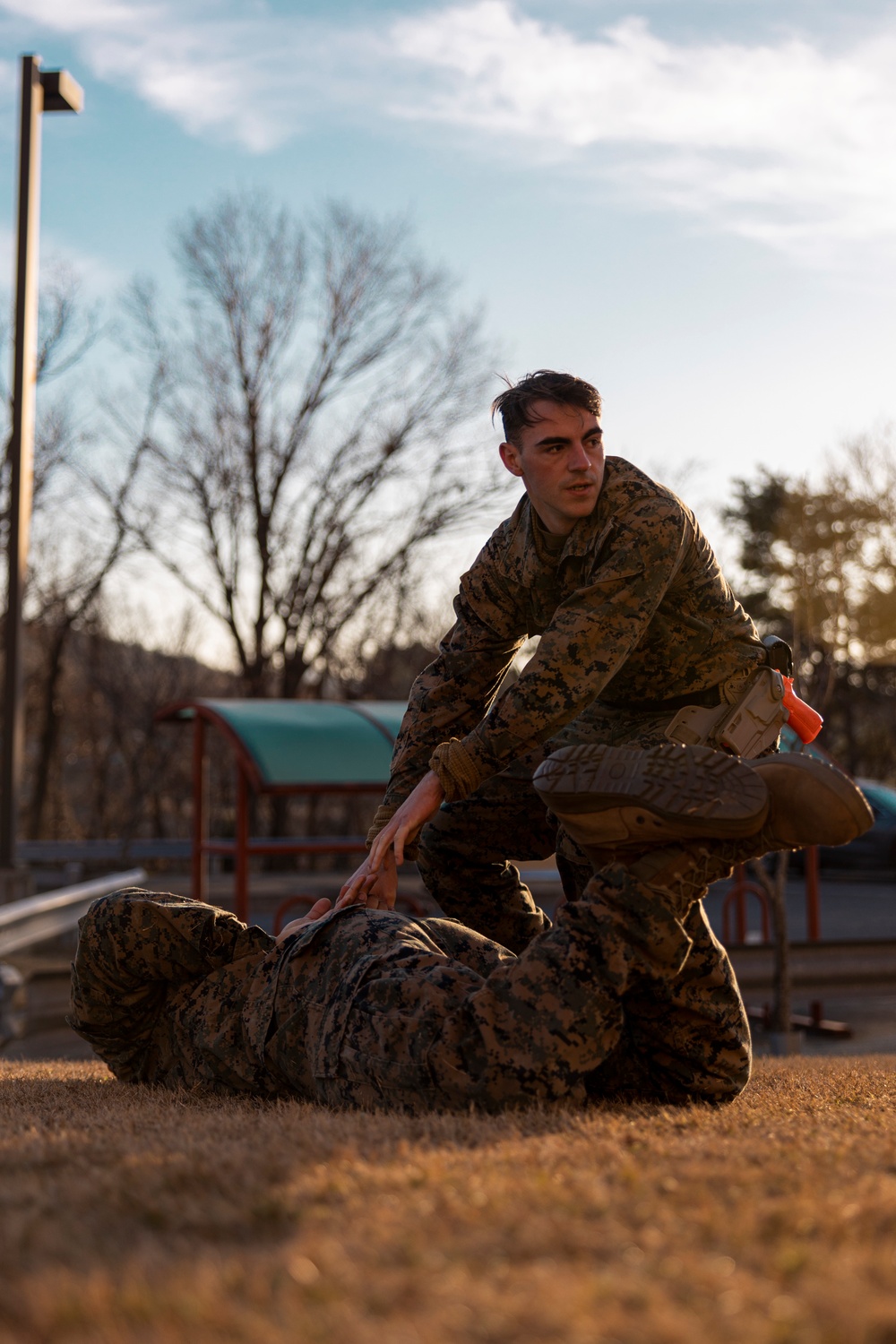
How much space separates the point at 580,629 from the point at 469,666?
0.76 meters

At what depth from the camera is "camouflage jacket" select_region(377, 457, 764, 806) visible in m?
3.38

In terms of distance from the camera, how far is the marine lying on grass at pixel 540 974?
8.46 feet

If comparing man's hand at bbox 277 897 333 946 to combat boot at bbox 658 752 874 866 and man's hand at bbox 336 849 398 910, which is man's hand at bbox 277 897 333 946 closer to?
man's hand at bbox 336 849 398 910

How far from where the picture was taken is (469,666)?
13.4 ft

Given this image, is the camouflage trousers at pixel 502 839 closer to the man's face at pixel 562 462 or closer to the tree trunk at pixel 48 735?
the man's face at pixel 562 462

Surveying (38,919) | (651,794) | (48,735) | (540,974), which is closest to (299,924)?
(540,974)

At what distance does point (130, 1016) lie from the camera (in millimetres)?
3465

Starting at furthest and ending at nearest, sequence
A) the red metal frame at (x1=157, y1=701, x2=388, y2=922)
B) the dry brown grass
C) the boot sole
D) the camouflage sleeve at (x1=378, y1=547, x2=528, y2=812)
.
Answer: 1. the red metal frame at (x1=157, y1=701, x2=388, y2=922)
2. the camouflage sleeve at (x1=378, y1=547, x2=528, y2=812)
3. the boot sole
4. the dry brown grass

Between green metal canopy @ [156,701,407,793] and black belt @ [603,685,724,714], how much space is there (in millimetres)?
6782

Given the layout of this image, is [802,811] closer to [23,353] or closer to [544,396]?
[544,396]

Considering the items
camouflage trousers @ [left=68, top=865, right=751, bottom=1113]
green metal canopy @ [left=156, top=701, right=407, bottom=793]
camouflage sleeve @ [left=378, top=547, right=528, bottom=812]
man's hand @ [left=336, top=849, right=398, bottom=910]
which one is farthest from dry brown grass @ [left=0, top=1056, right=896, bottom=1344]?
green metal canopy @ [left=156, top=701, right=407, bottom=793]

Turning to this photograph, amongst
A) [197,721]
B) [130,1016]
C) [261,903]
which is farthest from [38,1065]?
[261,903]

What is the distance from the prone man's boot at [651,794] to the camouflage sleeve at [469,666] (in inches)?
52.0

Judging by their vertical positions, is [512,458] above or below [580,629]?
above
